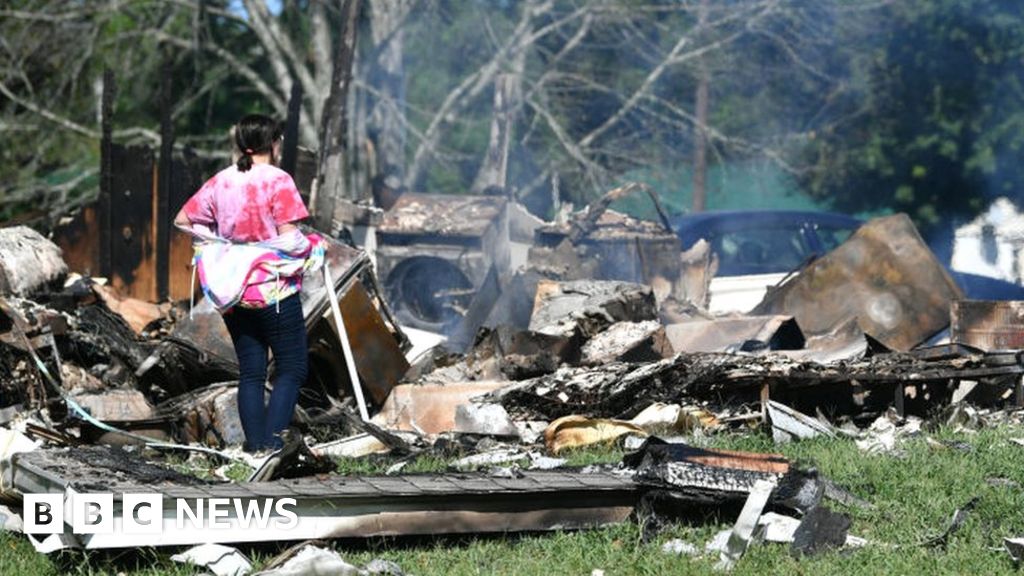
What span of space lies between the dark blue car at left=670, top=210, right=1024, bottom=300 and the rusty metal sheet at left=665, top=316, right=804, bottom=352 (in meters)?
4.36

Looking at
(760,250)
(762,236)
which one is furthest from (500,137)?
(760,250)

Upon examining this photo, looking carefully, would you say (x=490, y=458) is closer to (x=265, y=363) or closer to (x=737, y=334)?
(x=265, y=363)

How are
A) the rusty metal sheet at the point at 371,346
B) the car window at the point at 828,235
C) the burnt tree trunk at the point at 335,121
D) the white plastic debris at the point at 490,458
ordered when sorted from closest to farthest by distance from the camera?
the white plastic debris at the point at 490,458 < the rusty metal sheet at the point at 371,346 < the burnt tree trunk at the point at 335,121 < the car window at the point at 828,235

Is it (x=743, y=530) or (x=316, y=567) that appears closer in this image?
(x=316, y=567)

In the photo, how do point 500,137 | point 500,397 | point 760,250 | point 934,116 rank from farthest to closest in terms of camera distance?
point 934,116 → point 500,137 → point 760,250 → point 500,397

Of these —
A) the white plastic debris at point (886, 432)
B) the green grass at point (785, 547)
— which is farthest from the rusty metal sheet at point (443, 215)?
the green grass at point (785, 547)

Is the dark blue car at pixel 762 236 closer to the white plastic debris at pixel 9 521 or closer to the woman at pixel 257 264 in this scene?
the woman at pixel 257 264

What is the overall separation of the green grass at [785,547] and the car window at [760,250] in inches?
350

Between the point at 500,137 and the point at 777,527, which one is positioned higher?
the point at 500,137

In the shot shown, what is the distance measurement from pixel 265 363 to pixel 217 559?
2099mm

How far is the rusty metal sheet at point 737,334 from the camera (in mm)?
9930

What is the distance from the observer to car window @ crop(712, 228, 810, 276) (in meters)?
14.8

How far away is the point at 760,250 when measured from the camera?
15125 mm

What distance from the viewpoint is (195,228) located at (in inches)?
267
